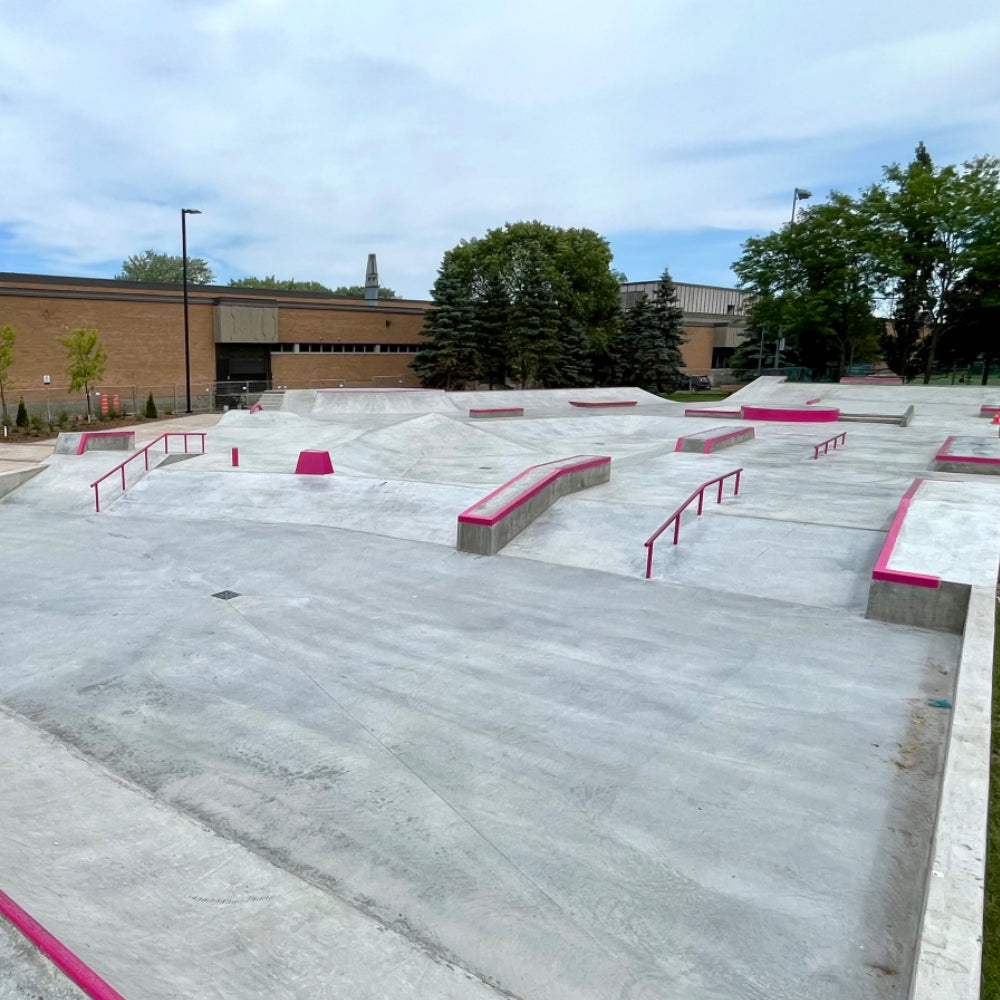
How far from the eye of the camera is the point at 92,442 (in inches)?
813

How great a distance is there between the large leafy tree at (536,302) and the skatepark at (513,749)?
35.5 meters

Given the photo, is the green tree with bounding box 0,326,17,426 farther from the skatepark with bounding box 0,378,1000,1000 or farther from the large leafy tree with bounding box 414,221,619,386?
the large leafy tree with bounding box 414,221,619,386

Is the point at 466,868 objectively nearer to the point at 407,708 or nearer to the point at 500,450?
the point at 407,708

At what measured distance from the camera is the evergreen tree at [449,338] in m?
46.6

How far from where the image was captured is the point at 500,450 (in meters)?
23.5

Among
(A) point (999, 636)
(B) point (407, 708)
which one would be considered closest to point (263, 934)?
(B) point (407, 708)

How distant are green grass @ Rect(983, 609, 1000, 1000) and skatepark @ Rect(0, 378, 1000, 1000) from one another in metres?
0.16

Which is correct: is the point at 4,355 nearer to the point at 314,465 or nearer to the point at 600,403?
the point at 314,465

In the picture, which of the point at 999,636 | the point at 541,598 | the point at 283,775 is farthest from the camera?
the point at 541,598

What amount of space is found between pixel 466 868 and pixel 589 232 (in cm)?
5240

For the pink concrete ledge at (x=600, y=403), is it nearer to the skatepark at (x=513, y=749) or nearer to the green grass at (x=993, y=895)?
the skatepark at (x=513, y=749)

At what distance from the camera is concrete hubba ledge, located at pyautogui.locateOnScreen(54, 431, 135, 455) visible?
2030cm

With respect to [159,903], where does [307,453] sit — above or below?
above

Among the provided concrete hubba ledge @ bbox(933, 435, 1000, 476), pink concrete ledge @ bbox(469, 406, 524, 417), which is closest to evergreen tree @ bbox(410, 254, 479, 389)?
pink concrete ledge @ bbox(469, 406, 524, 417)
